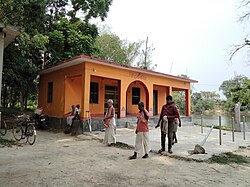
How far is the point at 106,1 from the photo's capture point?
625 inches

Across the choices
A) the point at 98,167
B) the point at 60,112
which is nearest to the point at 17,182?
the point at 98,167

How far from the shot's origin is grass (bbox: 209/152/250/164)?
587 centimetres

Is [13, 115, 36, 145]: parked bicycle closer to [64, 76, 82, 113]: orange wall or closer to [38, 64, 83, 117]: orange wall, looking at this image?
[38, 64, 83, 117]: orange wall

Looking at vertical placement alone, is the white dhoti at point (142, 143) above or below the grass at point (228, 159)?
above

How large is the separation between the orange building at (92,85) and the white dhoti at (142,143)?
5.18 metres

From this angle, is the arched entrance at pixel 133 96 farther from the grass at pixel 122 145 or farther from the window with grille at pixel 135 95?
the grass at pixel 122 145

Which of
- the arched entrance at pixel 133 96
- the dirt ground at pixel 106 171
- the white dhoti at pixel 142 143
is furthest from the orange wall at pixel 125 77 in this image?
the white dhoti at pixel 142 143

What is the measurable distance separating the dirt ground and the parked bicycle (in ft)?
4.91

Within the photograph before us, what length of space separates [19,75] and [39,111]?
2329mm

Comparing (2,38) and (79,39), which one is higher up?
(79,39)

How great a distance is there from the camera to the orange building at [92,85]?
1103cm

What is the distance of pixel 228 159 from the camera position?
607 centimetres

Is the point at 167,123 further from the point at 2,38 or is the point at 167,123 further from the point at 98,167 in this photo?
the point at 2,38

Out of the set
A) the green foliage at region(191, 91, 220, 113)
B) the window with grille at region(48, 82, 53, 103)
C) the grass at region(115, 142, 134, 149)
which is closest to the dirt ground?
the grass at region(115, 142, 134, 149)
